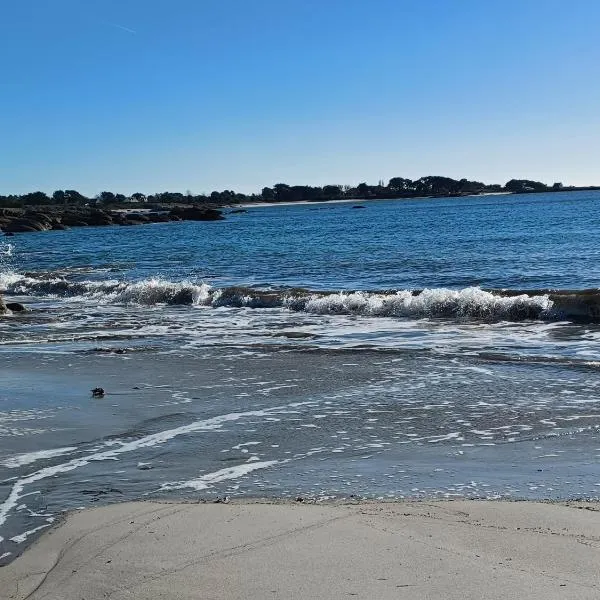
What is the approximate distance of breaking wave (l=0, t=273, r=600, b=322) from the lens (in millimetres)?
18047

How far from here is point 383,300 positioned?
20.0 m

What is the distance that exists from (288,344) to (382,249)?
29345mm

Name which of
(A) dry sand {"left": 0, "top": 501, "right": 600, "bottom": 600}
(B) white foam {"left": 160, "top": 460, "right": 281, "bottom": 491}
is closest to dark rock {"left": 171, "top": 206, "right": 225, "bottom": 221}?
(B) white foam {"left": 160, "top": 460, "right": 281, "bottom": 491}

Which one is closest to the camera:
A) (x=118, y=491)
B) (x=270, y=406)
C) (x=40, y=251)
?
(x=118, y=491)

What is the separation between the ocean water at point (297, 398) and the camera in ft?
21.1

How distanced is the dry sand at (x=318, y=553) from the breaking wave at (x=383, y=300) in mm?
12857

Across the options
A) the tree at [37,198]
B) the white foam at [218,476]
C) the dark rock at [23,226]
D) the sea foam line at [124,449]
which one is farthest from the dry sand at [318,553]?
the tree at [37,198]

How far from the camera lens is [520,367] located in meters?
11.5

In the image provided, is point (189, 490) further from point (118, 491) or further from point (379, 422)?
point (379, 422)

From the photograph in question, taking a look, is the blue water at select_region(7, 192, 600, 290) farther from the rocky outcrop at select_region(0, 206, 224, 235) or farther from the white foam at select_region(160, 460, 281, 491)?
the rocky outcrop at select_region(0, 206, 224, 235)

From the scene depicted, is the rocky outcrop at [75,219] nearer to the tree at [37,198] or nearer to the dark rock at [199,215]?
the dark rock at [199,215]

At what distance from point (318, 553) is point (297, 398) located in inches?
201

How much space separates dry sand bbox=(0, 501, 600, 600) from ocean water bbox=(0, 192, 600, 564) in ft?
1.36

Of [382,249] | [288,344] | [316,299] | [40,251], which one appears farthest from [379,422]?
[40,251]
